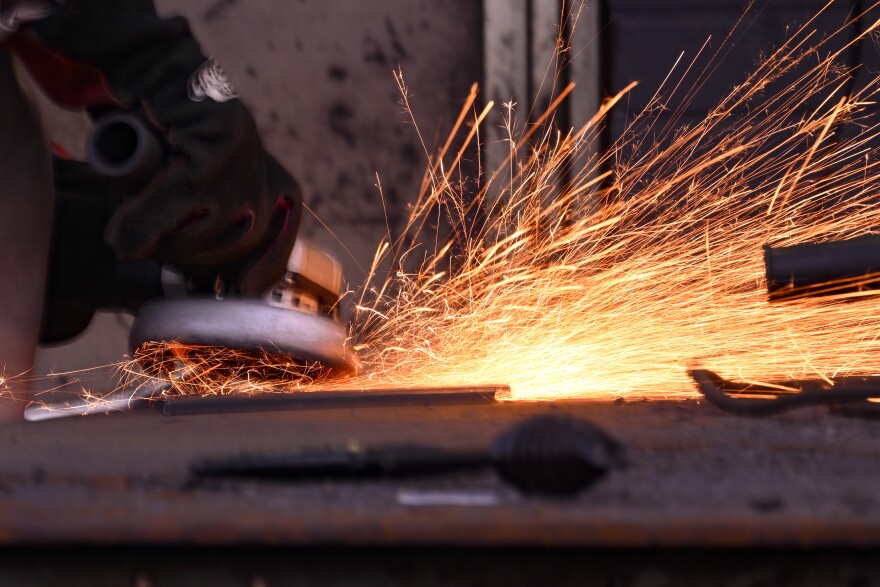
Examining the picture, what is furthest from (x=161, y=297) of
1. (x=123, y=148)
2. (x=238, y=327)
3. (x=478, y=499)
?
(x=478, y=499)

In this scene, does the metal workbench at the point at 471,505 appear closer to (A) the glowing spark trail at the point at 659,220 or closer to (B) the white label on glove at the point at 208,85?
(B) the white label on glove at the point at 208,85

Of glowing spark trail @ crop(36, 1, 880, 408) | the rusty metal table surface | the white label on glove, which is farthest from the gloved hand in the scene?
glowing spark trail @ crop(36, 1, 880, 408)

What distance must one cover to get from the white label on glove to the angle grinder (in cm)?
7

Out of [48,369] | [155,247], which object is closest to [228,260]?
[155,247]

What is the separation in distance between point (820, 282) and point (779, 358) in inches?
31.5

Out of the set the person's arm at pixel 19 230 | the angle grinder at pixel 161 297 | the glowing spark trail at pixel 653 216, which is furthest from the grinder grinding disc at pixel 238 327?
the glowing spark trail at pixel 653 216

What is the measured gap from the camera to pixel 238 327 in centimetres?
104

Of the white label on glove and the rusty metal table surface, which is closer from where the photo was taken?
the rusty metal table surface

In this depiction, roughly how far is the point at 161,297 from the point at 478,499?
0.77 m

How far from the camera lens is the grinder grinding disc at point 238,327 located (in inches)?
39.8

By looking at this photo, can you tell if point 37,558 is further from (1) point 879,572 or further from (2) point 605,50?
(2) point 605,50

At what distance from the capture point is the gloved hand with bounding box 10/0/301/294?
36.5 inches

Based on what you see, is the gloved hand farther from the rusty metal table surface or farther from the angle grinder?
the rusty metal table surface

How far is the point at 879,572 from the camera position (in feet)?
1.33
